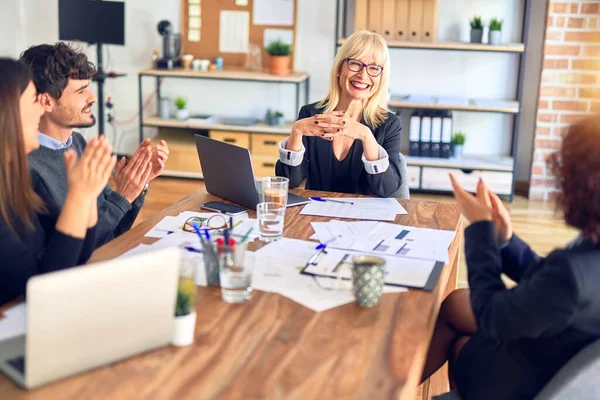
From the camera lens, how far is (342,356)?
57.5 inches

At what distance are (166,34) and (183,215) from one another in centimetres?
341

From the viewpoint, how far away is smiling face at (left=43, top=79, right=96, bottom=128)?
7.62 ft

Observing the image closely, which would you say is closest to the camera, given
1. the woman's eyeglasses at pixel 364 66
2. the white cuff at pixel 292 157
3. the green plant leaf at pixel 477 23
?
the white cuff at pixel 292 157

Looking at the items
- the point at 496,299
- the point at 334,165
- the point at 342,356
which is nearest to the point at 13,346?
the point at 342,356

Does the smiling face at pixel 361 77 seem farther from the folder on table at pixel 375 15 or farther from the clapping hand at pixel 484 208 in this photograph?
the folder on table at pixel 375 15

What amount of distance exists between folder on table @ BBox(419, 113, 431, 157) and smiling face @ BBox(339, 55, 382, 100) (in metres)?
2.27

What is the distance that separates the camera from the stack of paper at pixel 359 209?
2393 millimetres

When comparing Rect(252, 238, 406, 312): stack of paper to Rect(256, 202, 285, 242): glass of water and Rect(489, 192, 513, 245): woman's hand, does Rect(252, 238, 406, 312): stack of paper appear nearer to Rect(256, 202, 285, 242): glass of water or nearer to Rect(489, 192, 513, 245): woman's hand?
Rect(256, 202, 285, 242): glass of water

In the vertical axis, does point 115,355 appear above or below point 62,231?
below

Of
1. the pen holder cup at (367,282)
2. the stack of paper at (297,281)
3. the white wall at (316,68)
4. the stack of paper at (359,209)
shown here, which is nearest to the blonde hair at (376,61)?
the stack of paper at (359,209)

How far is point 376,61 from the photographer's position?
2961 mm

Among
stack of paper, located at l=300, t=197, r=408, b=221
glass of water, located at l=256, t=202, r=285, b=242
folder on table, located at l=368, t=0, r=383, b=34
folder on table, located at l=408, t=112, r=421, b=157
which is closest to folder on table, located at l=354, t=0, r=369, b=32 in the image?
folder on table, located at l=368, t=0, r=383, b=34

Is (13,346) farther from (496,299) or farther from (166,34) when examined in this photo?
(166,34)

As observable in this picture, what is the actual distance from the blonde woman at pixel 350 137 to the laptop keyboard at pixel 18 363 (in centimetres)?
160
